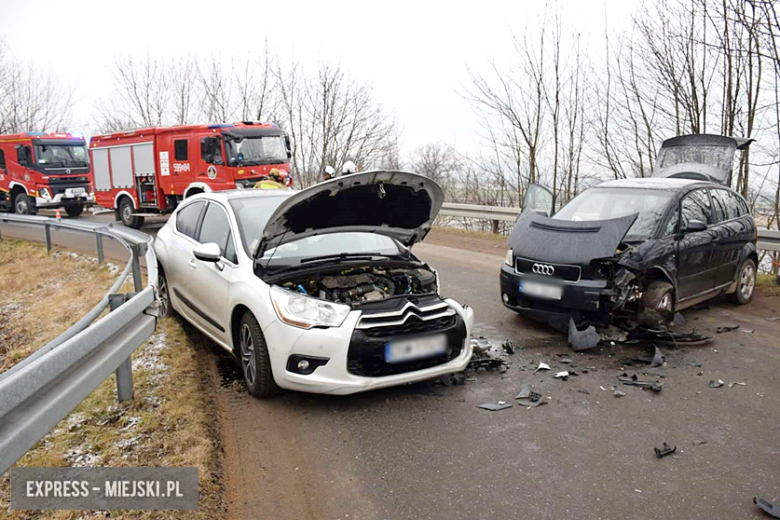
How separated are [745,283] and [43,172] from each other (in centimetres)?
2083

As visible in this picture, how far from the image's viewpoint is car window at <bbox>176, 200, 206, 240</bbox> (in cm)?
619

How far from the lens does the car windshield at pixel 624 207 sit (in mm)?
6574

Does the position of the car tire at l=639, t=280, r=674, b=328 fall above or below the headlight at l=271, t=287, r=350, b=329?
below

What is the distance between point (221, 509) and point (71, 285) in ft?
25.5

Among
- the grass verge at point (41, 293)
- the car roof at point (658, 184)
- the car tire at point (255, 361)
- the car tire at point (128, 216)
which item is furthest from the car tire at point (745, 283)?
the car tire at point (128, 216)

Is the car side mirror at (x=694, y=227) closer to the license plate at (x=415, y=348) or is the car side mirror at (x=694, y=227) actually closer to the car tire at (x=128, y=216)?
the license plate at (x=415, y=348)

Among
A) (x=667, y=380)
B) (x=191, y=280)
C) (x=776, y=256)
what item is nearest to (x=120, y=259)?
(x=191, y=280)

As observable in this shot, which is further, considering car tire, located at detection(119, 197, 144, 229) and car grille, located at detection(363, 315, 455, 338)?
car tire, located at detection(119, 197, 144, 229)

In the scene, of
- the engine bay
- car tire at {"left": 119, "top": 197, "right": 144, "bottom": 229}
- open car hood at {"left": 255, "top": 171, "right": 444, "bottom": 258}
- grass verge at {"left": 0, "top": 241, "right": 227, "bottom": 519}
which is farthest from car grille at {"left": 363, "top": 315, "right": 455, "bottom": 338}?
car tire at {"left": 119, "top": 197, "right": 144, "bottom": 229}

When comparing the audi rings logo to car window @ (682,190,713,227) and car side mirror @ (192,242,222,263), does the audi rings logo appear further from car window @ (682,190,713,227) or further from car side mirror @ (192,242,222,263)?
car side mirror @ (192,242,222,263)

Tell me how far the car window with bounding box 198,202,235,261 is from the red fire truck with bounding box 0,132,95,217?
1685 cm

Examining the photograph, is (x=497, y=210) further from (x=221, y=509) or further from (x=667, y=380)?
(x=221, y=509)

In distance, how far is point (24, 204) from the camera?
20531mm

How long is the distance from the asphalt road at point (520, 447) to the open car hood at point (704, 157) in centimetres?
440
